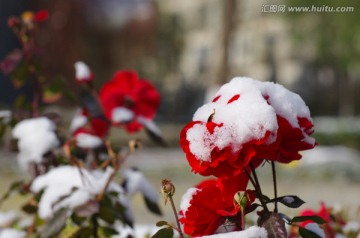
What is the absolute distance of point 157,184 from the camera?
8.32 meters

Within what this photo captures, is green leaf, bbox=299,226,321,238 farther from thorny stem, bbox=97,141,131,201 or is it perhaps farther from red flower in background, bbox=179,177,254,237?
thorny stem, bbox=97,141,131,201

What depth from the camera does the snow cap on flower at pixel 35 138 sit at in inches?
62.0

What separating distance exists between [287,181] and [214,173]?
752 cm

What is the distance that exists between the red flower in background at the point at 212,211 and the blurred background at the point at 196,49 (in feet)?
36.9

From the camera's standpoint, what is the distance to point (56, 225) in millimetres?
1290

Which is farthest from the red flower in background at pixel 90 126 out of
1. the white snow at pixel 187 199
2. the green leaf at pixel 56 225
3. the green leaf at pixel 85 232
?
the white snow at pixel 187 199

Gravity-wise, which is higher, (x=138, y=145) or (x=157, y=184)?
(x=138, y=145)

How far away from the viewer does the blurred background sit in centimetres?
1703

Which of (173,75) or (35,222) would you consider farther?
(173,75)

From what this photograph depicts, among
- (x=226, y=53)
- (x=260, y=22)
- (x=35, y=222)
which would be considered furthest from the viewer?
(x=260, y=22)

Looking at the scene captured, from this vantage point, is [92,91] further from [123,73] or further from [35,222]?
[35,222]

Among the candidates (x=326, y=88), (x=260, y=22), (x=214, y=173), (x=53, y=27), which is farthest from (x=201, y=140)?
(x=260, y=22)

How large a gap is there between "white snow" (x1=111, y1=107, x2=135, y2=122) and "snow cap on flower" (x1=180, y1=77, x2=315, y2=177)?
74cm

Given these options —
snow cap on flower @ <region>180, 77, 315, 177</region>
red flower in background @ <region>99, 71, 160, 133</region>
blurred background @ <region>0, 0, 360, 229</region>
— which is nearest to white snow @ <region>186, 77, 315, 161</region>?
snow cap on flower @ <region>180, 77, 315, 177</region>
